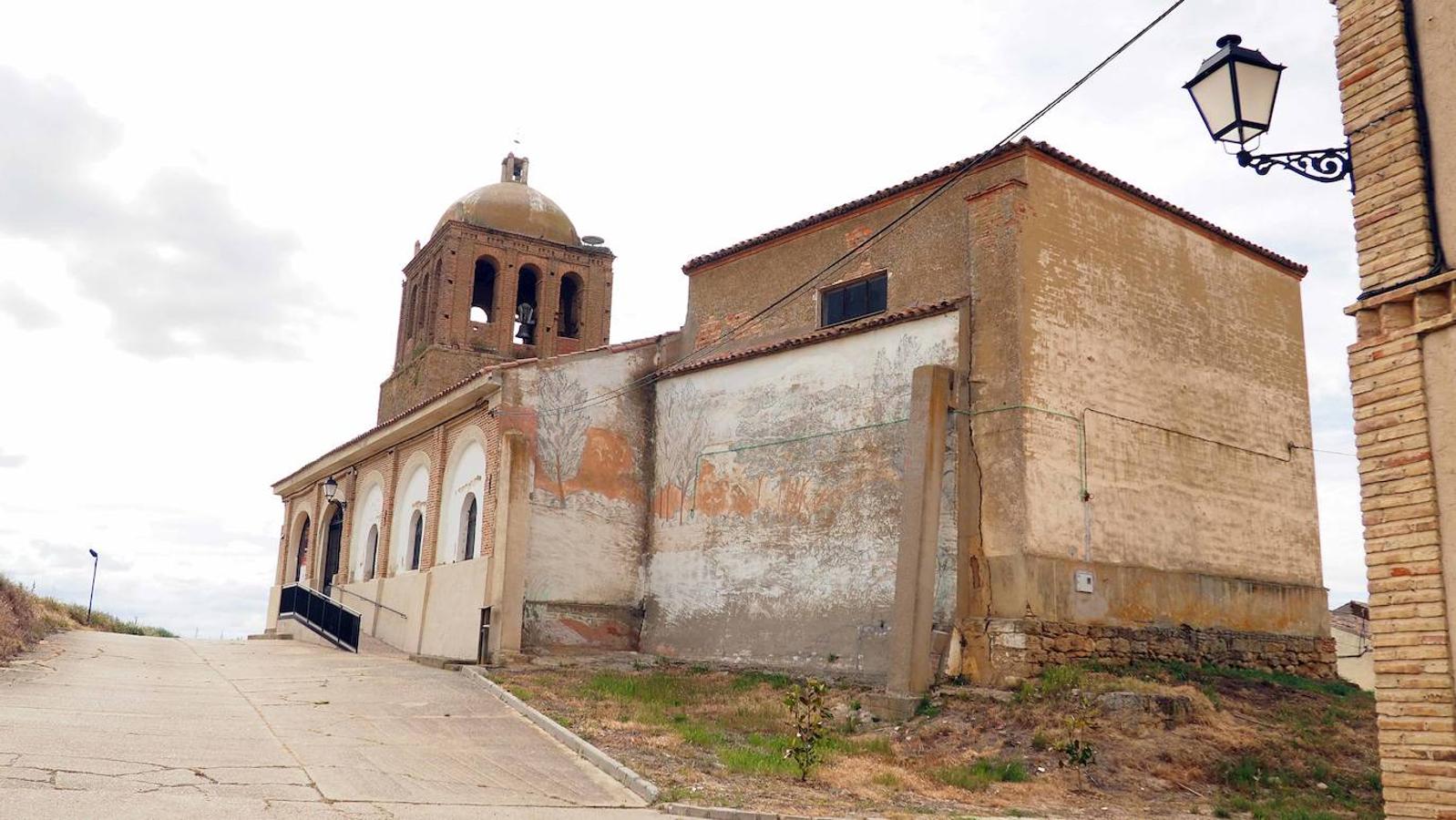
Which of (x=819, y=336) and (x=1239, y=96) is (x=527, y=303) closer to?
(x=819, y=336)

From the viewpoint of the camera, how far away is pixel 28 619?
19094 millimetres

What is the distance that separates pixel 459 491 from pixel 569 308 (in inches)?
462

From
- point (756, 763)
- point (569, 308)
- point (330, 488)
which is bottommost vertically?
point (756, 763)

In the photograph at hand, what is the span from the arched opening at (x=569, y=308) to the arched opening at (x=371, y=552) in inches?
324

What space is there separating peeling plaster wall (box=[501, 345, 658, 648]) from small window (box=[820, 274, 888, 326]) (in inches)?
153

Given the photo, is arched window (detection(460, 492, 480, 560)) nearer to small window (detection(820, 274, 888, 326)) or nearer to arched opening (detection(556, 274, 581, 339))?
small window (detection(820, 274, 888, 326))

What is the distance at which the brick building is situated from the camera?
7375mm

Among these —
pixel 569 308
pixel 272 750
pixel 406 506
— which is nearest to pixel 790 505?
pixel 272 750

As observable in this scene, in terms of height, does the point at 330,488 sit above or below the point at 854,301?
below

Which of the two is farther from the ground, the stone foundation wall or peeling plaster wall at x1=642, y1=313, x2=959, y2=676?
peeling plaster wall at x1=642, y1=313, x2=959, y2=676

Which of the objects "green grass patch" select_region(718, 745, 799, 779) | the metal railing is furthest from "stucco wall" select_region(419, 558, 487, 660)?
A: "green grass patch" select_region(718, 745, 799, 779)

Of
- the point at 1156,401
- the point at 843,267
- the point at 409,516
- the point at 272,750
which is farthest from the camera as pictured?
the point at 409,516

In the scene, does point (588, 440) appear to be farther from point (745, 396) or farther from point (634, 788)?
point (634, 788)

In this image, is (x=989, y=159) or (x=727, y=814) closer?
(x=727, y=814)
